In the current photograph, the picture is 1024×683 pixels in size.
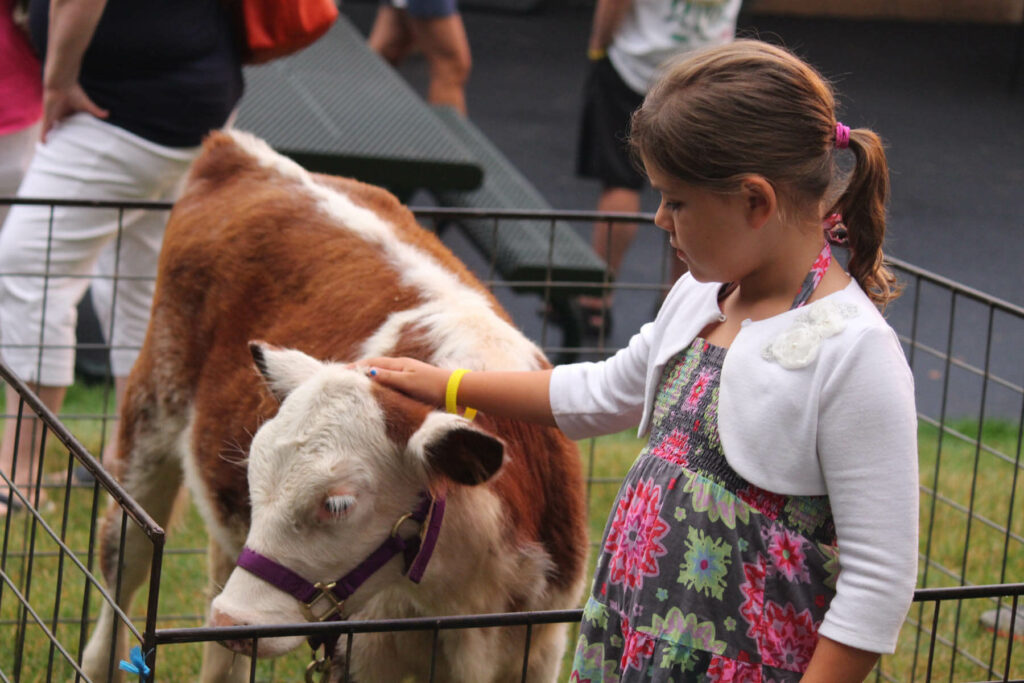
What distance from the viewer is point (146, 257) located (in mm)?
4137

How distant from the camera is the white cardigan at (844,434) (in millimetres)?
1624

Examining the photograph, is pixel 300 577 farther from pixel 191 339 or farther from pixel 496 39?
pixel 496 39

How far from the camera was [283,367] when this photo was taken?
8.04 ft

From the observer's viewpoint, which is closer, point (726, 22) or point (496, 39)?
point (726, 22)

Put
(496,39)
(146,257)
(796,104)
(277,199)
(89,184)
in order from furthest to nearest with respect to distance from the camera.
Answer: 1. (496,39)
2. (146,257)
3. (89,184)
4. (277,199)
5. (796,104)

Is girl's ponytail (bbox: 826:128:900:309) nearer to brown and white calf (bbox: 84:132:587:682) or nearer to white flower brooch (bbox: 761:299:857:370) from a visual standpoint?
white flower brooch (bbox: 761:299:857:370)

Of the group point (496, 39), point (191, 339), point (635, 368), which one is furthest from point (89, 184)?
point (496, 39)

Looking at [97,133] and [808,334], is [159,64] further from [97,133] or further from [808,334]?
[808,334]

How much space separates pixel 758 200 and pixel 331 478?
0.94m

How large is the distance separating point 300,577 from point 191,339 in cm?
119

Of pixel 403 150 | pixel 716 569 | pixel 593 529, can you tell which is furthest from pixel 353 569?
pixel 403 150

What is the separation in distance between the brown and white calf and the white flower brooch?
2.06 ft

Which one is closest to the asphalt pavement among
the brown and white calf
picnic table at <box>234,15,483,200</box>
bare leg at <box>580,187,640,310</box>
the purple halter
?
bare leg at <box>580,187,640,310</box>

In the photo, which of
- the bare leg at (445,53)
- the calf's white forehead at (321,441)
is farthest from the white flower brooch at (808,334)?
the bare leg at (445,53)
